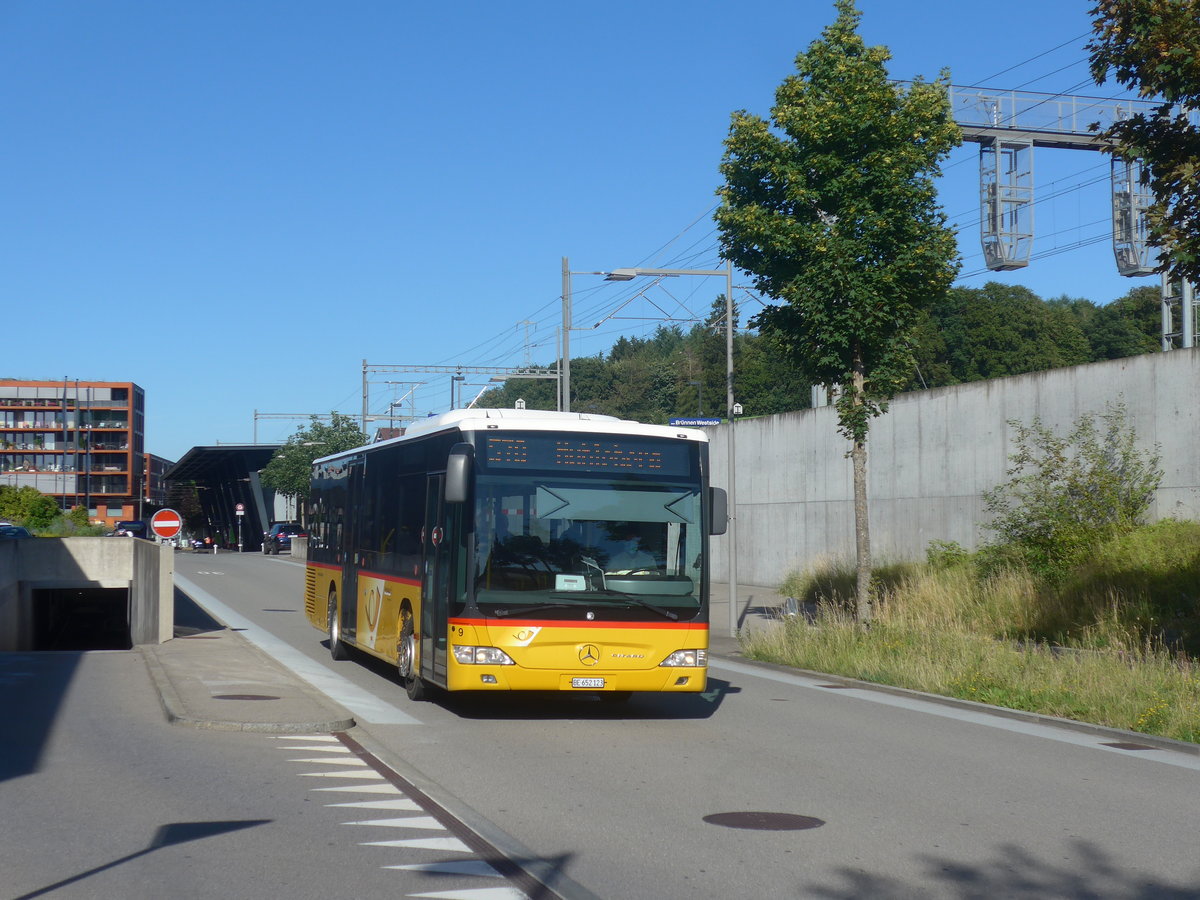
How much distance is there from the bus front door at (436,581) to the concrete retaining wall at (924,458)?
10.5 metres

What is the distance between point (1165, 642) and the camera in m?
18.0

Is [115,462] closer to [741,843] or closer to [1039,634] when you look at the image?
[1039,634]

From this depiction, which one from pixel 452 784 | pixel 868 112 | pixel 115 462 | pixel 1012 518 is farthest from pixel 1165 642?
pixel 115 462

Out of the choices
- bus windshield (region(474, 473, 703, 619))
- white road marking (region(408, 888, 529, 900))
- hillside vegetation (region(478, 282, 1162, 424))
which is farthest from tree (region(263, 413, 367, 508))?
white road marking (region(408, 888, 529, 900))

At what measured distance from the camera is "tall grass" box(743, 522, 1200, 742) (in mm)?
13758

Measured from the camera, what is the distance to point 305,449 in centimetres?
8594

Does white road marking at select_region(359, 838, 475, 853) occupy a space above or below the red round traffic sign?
below

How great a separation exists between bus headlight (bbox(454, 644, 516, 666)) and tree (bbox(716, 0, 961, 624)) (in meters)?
9.04

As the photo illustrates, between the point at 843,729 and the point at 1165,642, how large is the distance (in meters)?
7.04

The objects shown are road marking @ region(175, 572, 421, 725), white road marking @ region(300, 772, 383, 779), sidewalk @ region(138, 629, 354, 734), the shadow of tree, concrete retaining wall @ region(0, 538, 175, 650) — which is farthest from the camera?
concrete retaining wall @ region(0, 538, 175, 650)

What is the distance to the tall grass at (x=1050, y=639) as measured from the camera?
13.8 m

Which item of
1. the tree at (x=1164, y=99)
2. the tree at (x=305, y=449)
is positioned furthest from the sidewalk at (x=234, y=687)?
the tree at (x=305, y=449)

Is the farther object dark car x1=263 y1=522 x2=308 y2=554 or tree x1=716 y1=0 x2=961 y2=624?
dark car x1=263 y1=522 x2=308 y2=554

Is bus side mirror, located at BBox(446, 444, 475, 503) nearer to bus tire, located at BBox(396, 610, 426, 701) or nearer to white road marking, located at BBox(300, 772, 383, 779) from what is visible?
bus tire, located at BBox(396, 610, 426, 701)
